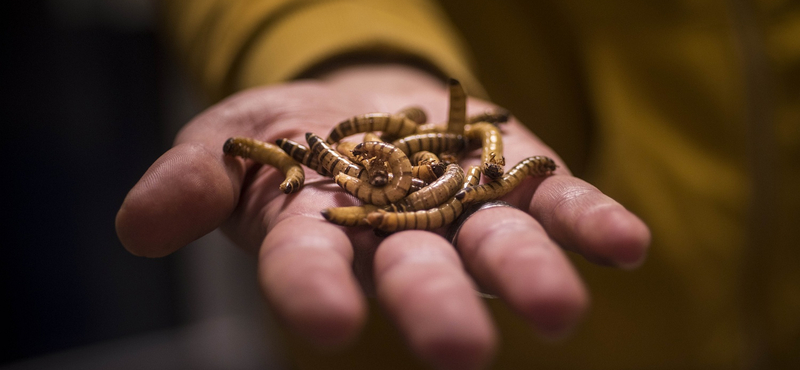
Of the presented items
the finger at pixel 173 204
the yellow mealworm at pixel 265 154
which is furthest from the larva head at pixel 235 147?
the finger at pixel 173 204

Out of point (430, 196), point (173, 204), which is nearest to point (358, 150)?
point (430, 196)

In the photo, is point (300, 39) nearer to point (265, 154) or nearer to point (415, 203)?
point (265, 154)

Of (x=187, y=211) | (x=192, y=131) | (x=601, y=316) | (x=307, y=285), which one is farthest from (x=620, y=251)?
(x=601, y=316)

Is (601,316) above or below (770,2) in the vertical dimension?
below

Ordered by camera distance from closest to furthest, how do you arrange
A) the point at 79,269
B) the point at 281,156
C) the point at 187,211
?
the point at 187,211 → the point at 281,156 → the point at 79,269

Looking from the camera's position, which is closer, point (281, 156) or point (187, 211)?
point (187, 211)

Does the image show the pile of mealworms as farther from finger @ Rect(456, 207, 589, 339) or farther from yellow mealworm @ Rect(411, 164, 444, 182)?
finger @ Rect(456, 207, 589, 339)

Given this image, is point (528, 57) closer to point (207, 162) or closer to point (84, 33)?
point (207, 162)
